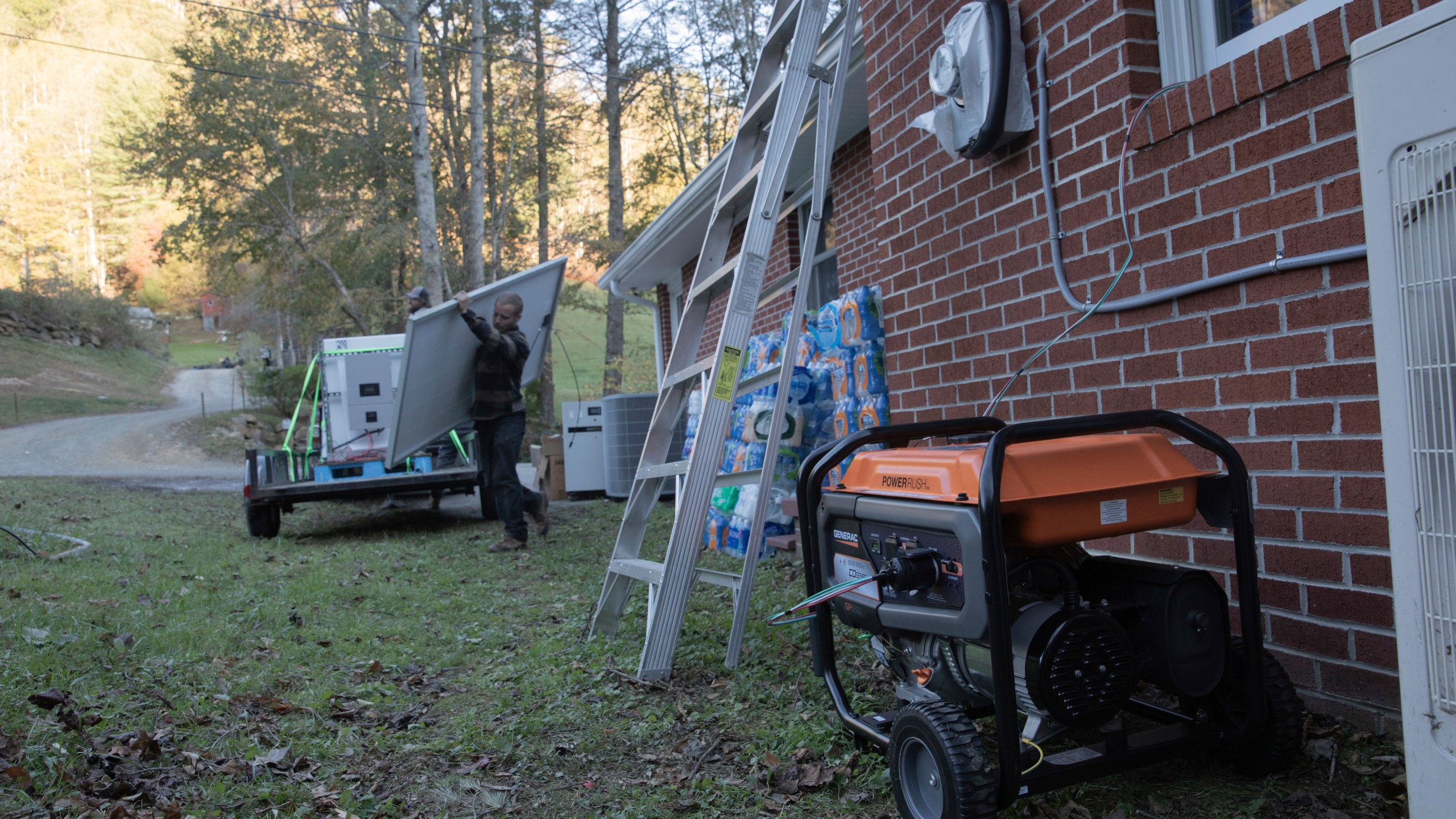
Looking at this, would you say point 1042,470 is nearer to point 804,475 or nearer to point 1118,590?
point 1118,590

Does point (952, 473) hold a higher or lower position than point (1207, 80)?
lower

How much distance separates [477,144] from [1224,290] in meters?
16.8

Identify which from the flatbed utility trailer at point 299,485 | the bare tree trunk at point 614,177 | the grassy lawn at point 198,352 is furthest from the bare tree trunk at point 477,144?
the grassy lawn at point 198,352

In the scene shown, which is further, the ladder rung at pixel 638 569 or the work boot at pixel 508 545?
the work boot at pixel 508 545

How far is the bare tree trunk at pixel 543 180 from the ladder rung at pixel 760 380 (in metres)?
18.3

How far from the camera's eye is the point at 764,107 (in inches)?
159

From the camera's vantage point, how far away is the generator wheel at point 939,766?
1.94m

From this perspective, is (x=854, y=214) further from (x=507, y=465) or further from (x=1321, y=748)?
(x=1321, y=748)

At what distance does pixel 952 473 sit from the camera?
2082 millimetres

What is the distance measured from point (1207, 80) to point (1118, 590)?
1.44 meters

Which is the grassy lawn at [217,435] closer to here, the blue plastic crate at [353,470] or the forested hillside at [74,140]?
the blue plastic crate at [353,470]

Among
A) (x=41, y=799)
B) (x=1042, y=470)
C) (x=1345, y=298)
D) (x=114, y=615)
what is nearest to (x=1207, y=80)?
(x=1345, y=298)

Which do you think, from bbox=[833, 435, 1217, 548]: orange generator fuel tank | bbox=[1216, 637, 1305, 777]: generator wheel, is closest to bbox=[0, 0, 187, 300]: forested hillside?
bbox=[833, 435, 1217, 548]: orange generator fuel tank

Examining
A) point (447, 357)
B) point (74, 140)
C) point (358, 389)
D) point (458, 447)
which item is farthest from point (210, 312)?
point (447, 357)
